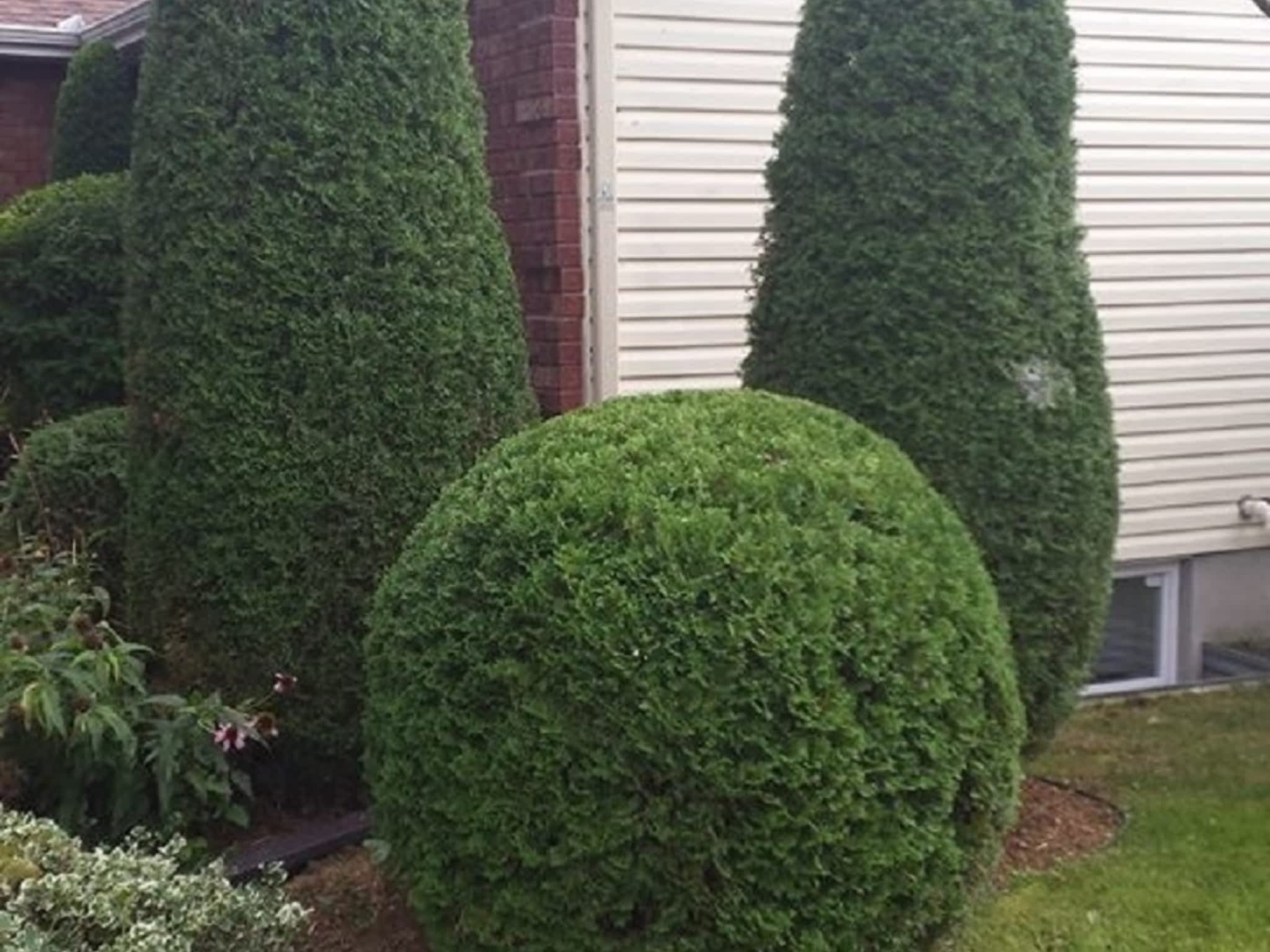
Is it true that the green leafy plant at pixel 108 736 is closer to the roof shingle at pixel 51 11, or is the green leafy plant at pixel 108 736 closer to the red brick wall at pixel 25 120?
the red brick wall at pixel 25 120

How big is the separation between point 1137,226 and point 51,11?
755 centimetres

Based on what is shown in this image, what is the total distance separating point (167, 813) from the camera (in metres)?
4.62

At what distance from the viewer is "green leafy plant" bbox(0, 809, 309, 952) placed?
355 centimetres

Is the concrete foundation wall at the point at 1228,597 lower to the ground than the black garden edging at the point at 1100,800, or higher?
higher

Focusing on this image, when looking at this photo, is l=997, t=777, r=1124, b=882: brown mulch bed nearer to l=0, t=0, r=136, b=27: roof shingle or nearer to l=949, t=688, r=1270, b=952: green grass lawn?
l=949, t=688, r=1270, b=952: green grass lawn

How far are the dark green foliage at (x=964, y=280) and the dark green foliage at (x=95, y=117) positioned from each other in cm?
593

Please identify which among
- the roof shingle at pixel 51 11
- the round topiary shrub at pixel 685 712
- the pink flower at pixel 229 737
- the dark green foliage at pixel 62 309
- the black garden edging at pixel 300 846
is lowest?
the black garden edging at pixel 300 846

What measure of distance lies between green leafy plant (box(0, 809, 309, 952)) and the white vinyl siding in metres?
2.98

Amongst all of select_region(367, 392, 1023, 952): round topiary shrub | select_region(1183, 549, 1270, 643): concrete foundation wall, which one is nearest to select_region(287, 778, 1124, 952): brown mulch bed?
select_region(367, 392, 1023, 952): round topiary shrub

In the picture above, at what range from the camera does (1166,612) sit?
793cm

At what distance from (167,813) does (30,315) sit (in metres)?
4.37

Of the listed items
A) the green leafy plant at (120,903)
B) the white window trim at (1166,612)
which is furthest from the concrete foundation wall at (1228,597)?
the green leafy plant at (120,903)

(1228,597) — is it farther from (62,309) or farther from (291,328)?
(62,309)

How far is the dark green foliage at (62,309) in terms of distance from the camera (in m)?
8.06
